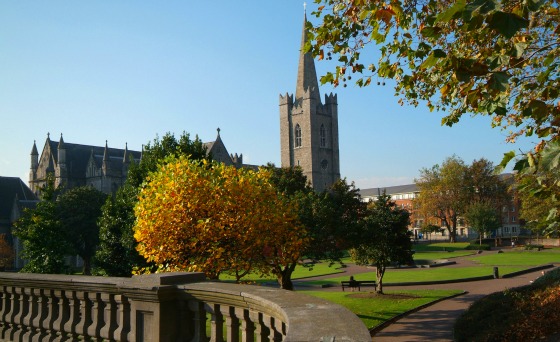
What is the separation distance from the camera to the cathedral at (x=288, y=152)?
84.9 m

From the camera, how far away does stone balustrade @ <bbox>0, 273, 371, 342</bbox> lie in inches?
142

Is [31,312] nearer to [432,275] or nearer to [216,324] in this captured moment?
[216,324]

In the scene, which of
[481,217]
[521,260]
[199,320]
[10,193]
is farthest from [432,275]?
[10,193]

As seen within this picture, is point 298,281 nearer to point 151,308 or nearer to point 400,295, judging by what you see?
point 400,295

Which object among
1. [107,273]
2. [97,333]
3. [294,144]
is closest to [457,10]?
[97,333]

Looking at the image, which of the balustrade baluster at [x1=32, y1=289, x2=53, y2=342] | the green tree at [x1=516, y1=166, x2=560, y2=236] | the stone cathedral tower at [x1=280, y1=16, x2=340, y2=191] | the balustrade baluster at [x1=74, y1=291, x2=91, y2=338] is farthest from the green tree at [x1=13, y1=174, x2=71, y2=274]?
the stone cathedral tower at [x1=280, y1=16, x2=340, y2=191]

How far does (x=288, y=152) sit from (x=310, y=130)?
22.6 ft

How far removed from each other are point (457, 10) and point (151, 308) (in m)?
4.18

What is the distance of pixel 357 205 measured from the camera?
26.9m

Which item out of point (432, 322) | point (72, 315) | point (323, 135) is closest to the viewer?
point (72, 315)

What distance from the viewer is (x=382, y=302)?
2491cm

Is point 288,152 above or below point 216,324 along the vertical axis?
above

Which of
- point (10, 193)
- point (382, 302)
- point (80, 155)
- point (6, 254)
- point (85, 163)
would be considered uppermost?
point (80, 155)

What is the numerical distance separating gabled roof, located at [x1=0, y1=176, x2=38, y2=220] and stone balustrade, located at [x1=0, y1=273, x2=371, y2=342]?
68393mm
